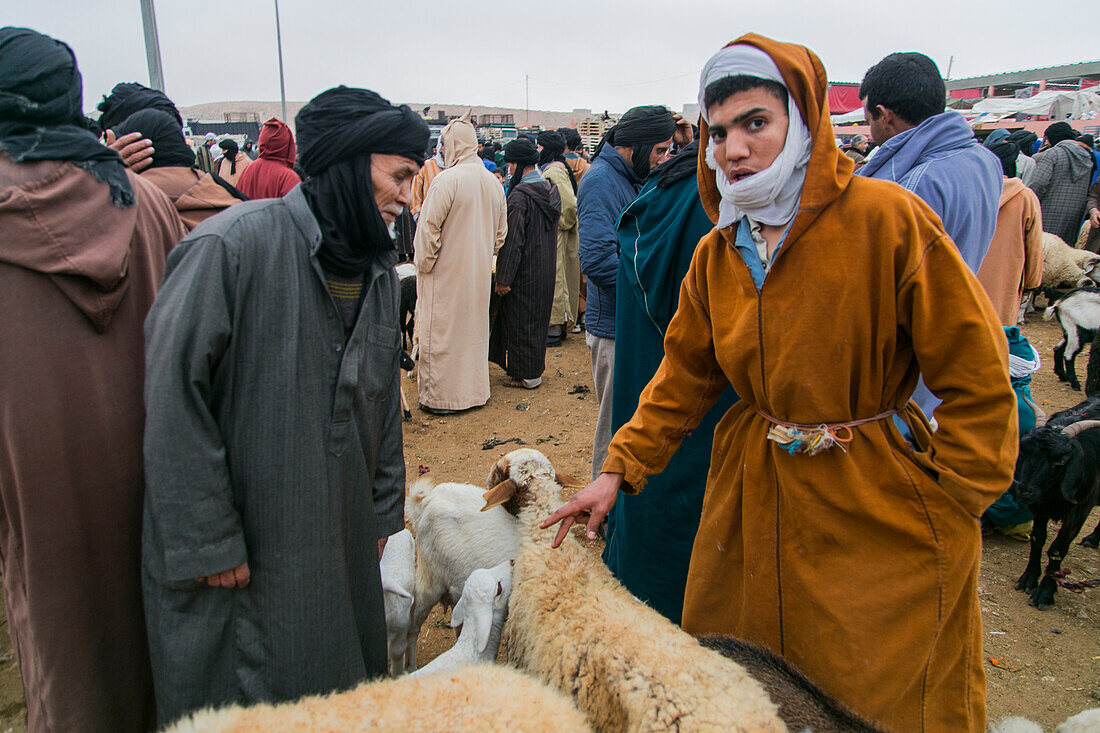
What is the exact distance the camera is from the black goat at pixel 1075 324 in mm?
6875

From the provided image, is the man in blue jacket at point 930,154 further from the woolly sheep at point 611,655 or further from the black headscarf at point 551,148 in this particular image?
the black headscarf at point 551,148

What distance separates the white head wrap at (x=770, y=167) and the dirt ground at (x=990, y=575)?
8.47 ft

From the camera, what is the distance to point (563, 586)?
217cm

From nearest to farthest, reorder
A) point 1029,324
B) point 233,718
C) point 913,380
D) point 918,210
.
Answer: point 233,718, point 918,210, point 913,380, point 1029,324

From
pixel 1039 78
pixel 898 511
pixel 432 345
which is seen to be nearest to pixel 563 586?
pixel 898 511

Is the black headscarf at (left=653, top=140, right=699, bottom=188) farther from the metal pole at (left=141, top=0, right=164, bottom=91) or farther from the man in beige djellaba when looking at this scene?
the metal pole at (left=141, top=0, right=164, bottom=91)

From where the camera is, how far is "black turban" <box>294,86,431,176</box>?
167cm

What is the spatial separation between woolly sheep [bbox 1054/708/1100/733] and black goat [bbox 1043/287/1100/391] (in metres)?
5.92

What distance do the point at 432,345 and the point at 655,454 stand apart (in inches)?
177

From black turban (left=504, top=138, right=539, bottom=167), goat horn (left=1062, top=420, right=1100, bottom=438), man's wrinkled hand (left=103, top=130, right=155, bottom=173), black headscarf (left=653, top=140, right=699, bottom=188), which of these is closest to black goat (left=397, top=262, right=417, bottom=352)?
black turban (left=504, top=138, right=539, bottom=167)

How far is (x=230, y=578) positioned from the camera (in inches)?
63.0

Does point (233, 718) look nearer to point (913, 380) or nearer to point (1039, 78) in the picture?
point (913, 380)

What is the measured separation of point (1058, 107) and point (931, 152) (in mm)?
26078

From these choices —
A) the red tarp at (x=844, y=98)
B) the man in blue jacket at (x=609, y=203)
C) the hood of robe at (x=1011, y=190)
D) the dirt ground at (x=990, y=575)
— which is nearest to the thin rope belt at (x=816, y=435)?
the man in blue jacket at (x=609, y=203)
